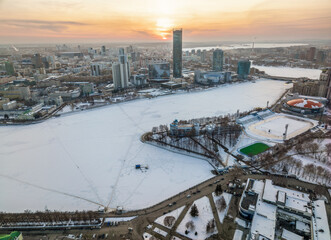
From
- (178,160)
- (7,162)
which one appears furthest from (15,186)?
(178,160)

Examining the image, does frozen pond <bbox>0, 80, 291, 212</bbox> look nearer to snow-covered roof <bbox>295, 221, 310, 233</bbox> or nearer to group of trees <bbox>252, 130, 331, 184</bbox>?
group of trees <bbox>252, 130, 331, 184</bbox>

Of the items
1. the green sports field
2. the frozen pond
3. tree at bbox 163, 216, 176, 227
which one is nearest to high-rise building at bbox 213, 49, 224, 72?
the frozen pond

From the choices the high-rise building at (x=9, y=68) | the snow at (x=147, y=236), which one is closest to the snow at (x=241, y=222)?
the snow at (x=147, y=236)

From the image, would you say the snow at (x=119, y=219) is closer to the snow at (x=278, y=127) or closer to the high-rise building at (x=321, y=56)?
the snow at (x=278, y=127)

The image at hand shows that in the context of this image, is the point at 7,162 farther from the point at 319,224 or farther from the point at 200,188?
the point at 319,224

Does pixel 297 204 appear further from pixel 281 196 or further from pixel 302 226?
pixel 302 226

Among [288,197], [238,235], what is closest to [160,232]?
[238,235]
